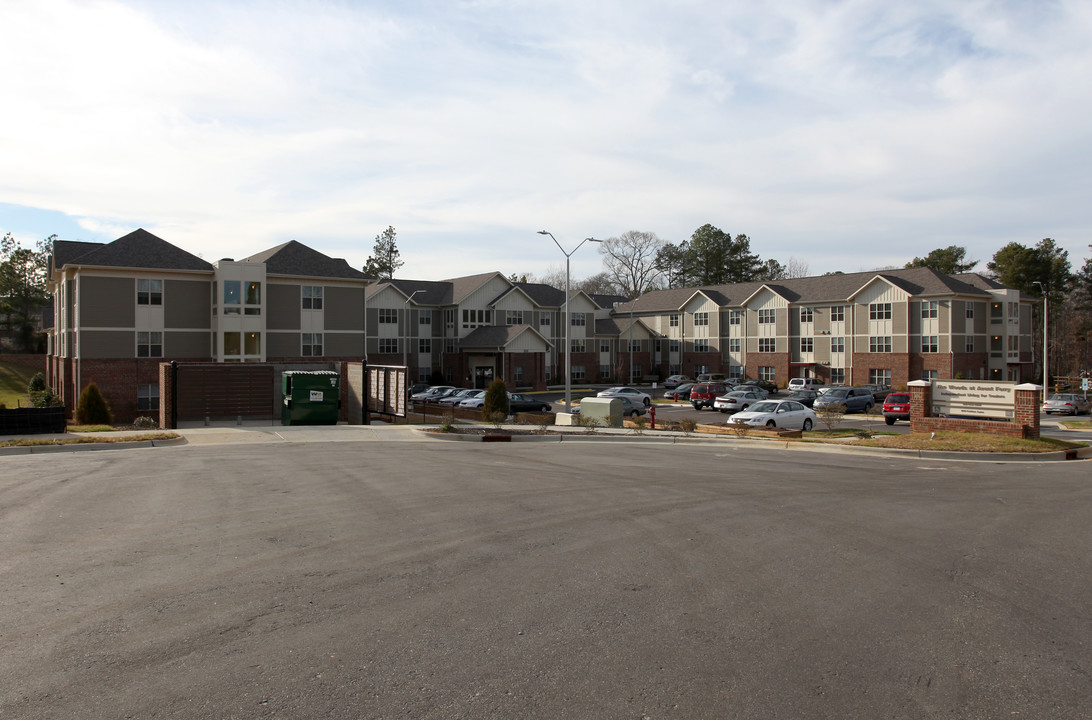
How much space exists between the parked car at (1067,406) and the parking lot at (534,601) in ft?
125

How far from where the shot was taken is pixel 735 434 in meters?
28.0

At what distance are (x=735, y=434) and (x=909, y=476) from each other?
11.3 metres

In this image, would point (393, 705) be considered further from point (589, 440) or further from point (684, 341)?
point (684, 341)

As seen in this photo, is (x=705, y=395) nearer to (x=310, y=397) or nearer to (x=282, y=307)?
(x=310, y=397)

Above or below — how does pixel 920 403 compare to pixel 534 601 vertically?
above

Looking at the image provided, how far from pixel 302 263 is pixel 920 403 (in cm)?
3693

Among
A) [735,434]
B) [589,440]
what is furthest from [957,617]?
[735,434]

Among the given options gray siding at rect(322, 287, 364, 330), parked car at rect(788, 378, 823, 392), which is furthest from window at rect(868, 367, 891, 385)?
A: gray siding at rect(322, 287, 364, 330)

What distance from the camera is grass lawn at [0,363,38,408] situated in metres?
59.4

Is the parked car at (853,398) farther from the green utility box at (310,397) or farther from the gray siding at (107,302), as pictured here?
the gray siding at (107,302)

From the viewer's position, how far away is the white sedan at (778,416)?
30.8m

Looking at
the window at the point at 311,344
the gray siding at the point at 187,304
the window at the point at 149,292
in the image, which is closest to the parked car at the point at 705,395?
the window at the point at 311,344

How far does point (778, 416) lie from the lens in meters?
30.9

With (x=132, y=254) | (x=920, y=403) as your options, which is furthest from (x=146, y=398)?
(x=920, y=403)
